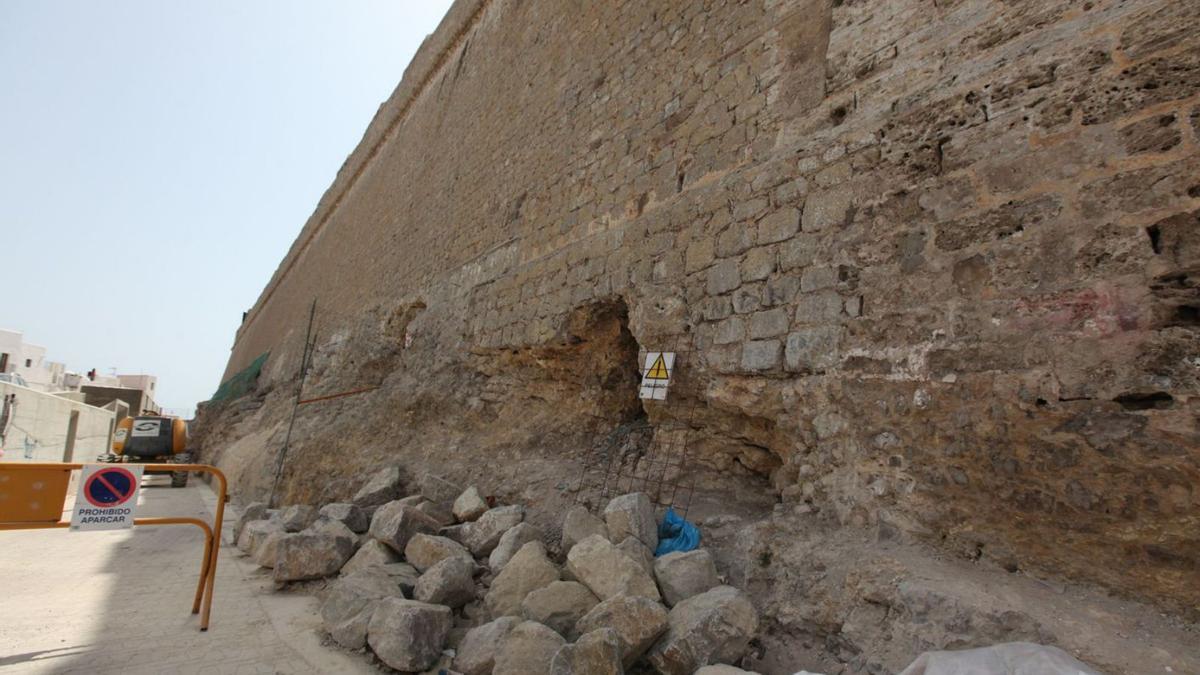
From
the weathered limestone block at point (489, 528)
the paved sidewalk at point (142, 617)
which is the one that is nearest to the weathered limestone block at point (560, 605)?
the paved sidewalk at point (142, 617)

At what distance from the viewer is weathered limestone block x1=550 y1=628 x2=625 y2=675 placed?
1.99 m

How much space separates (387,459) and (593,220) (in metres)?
3.22

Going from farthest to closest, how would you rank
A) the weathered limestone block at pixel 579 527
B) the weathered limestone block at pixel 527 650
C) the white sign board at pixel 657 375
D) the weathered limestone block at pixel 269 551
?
the weathered limestone block at pixel 269 551 → the white sign board at pixel 657 375 → the weathered limestone block at pixel 579 527 → the weathered limestone block at pixel 527 650

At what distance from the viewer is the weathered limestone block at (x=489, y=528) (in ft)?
12.0

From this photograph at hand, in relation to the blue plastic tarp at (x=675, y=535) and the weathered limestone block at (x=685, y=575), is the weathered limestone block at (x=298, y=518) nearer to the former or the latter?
the blue plastic tarp at (x=675, y=535)

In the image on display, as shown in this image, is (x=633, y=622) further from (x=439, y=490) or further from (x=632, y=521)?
(x=439, y=490)

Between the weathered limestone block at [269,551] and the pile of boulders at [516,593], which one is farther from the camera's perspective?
the weathered limestone block at [269,551]

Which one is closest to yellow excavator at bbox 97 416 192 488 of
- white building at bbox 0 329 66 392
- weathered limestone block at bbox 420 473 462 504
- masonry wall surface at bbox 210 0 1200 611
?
weathered limestone block at bbox 420 473 462 504

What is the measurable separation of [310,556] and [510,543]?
5.01ft

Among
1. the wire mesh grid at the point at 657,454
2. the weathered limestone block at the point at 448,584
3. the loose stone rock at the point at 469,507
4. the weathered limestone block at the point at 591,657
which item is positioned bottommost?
the weathered limestone block at the point at 448,584

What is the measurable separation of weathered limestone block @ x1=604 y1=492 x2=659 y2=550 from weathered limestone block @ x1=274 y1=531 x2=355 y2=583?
2.07 m

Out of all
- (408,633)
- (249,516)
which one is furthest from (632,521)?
(249,516)

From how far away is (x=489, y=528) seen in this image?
3.74m

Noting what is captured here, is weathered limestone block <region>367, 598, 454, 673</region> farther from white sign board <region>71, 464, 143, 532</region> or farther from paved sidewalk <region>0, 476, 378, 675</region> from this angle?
white sign board <region>71, 464, 143, 532</region>
